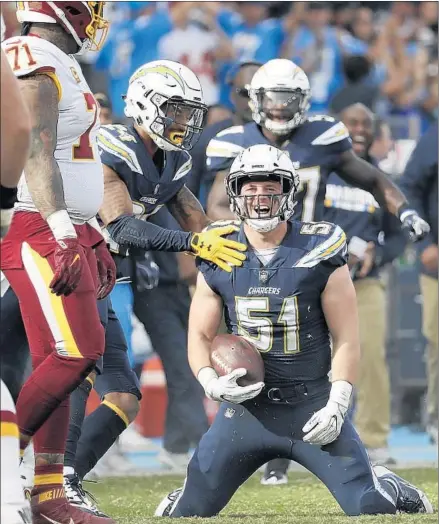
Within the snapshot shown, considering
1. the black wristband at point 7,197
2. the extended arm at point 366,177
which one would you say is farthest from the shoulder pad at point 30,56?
the extended arm at point 366,177

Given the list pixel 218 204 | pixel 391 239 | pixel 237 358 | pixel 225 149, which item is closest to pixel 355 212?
pixel 391 239

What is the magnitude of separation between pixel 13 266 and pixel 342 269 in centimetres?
117

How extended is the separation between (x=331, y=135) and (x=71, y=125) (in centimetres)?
227

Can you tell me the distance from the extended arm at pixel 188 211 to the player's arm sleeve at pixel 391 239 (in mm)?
2583

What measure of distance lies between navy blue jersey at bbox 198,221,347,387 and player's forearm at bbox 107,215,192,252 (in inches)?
4.7

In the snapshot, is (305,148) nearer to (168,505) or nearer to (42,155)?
(168,505)

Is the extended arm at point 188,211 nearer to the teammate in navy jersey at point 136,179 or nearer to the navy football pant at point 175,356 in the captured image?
the teammate in navy jersey at point 136,179

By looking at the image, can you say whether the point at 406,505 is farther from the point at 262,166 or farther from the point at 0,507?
the point at 0,507

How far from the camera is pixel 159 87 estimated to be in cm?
530

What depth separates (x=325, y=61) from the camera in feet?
35.5

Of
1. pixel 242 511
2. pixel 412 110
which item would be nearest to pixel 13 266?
pixel 242 511

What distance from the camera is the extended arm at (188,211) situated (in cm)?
567

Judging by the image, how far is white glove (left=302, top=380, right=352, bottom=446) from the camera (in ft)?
15.3

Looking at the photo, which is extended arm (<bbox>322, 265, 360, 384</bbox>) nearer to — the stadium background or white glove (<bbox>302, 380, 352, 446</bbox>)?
white glove (<bbox>302, 380, 352, 446</bbox>)
